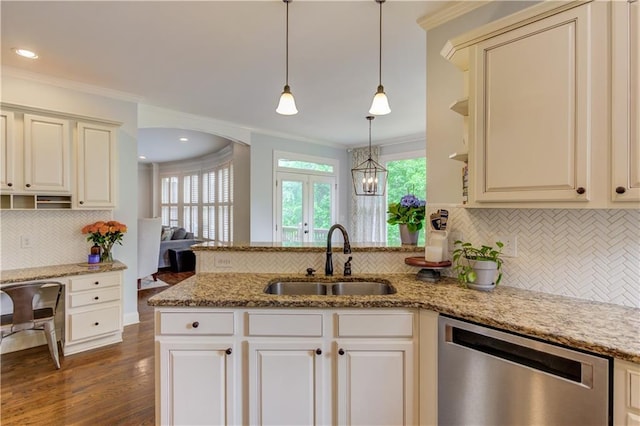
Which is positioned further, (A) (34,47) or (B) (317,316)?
A: (A) (34,47)

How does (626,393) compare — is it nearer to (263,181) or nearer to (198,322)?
(198,322)

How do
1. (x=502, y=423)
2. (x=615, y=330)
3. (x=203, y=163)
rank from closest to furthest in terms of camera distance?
1. (x=615, y=330)
2. (x=502, y=423)
3. (x=203, y=163)

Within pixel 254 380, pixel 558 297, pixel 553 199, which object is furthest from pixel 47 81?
pixel 558 297

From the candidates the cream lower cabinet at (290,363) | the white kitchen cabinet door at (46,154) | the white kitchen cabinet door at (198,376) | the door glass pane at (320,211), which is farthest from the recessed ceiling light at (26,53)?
the door glass pane at (320,211)

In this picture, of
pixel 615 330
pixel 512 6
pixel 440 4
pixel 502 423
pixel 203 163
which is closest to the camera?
pixel 615 330

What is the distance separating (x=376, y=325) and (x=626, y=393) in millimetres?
940

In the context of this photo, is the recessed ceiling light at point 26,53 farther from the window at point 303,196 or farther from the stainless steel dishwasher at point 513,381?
the stainless steel dishwasher at point 513,381

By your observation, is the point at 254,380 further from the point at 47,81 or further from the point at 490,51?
the point at 47,81

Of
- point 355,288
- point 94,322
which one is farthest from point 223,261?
point 94,322

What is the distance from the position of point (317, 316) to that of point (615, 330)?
1224 millimetres

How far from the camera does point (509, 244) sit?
1.94 metres

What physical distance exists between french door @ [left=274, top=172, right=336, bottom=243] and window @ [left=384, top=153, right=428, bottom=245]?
116 cm

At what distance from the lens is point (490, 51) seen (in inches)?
66.9

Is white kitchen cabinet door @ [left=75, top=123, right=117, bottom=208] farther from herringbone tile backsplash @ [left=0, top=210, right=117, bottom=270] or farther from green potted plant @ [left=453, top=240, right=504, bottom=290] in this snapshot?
green potted plant @ [left=453, top=240, right=504, bottom=290]
